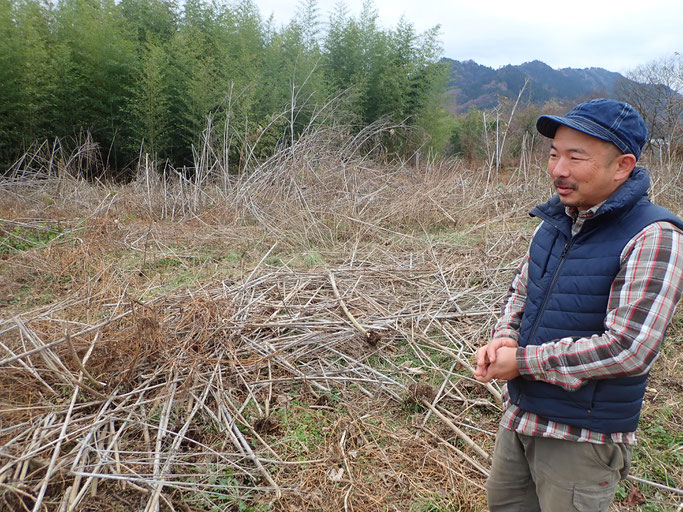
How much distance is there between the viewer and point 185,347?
6.66 ft

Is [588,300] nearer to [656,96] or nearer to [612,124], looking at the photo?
[612,124]

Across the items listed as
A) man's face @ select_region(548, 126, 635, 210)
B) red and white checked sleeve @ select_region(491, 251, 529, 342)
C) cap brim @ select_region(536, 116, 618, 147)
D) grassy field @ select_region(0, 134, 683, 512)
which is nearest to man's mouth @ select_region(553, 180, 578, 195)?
man's face @ select_region(548, 126, 635, 210)

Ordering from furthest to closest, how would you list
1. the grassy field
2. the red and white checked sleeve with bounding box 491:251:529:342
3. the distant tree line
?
the distant tree line < the grassy field < the red and white checked sleeve with bounding box 491:251:529:342

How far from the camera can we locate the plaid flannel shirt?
809 mm

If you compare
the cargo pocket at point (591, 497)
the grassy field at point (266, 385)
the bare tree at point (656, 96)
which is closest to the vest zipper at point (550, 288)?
the cargo pocket at point (591, 497)

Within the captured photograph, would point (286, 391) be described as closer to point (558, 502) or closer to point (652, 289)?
point (558, 502)

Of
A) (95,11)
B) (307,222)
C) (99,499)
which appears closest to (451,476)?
(99,499)

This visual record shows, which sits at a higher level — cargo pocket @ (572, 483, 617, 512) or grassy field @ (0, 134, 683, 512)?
cargo pocket @ (572, 483, 617, 512)

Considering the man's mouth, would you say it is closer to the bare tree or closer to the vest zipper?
the vest zipper

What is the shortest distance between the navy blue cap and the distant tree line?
5.62 metres

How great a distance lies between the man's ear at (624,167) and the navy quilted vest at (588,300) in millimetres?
17

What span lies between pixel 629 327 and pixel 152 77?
8.85 meters

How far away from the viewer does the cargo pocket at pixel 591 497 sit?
3.06 feet

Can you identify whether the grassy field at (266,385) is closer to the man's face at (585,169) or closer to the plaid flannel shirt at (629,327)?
the plaid flannel shirt at (629,327)
